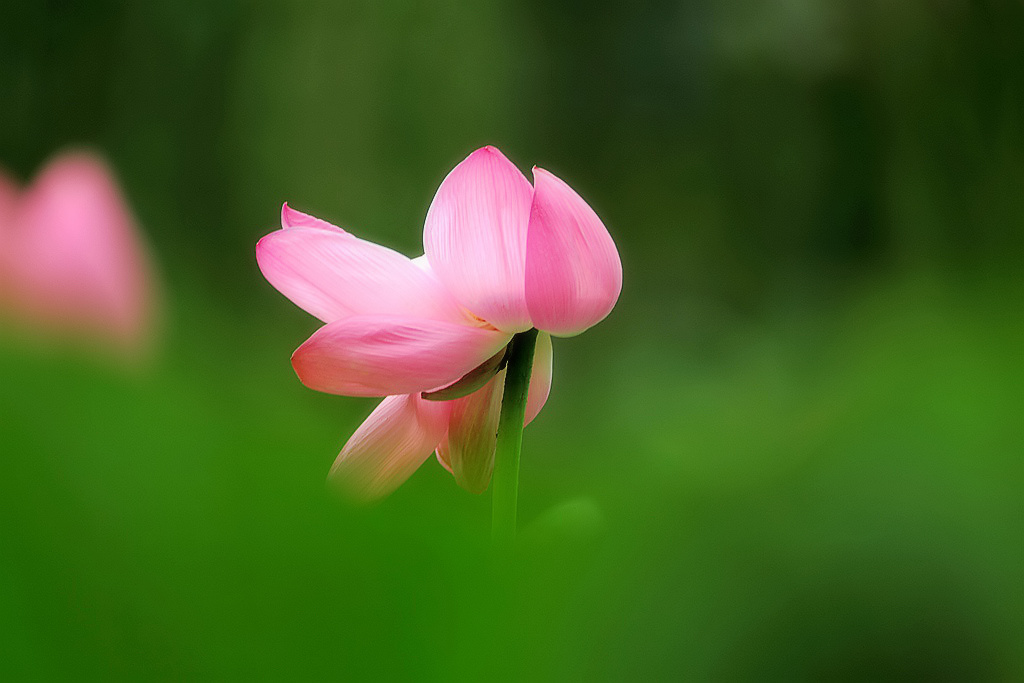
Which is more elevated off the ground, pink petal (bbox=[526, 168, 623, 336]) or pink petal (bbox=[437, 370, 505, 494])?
pink petal (bbox=[526, 168, 623, 336])

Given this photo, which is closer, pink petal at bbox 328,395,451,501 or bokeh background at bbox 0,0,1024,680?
bokeh background at bbox 0,0,1024,680

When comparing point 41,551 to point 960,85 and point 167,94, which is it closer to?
point 960,85

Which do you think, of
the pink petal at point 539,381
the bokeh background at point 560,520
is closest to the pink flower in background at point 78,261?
the bokeh background at point 560,520

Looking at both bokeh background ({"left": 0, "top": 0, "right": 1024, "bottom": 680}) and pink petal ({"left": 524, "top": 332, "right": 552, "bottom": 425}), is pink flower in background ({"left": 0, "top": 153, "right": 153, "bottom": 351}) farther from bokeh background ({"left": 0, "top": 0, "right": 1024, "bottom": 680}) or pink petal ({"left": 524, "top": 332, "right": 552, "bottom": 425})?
pink petal ({"left": 524, "top": 332, "right": 552, "bottom": 425})

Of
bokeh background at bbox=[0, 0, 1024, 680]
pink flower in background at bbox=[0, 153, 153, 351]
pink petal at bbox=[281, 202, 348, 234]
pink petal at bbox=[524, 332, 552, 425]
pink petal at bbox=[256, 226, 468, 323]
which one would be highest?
pink petal at bbox=[281, 202, 348, 234]

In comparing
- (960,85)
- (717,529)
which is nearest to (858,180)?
(960,85)

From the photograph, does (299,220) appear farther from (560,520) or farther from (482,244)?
(560,520)

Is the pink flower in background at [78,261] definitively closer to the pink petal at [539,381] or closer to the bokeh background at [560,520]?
the bokeh background at [560,520]

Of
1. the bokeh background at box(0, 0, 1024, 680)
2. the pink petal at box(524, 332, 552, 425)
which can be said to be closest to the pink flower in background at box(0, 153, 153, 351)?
the bokeh background at box(0, 0, 1024, 680)

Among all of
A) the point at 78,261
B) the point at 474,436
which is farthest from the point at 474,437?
the point at 78,261
